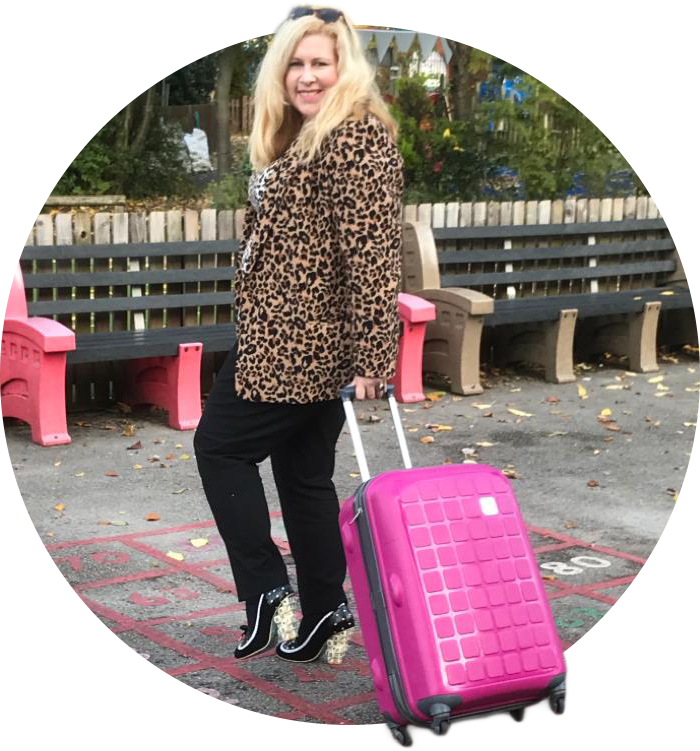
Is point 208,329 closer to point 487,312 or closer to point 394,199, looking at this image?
point 487,312

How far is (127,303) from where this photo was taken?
8.17 meters

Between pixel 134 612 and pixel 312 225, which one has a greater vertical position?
pixel 312 225

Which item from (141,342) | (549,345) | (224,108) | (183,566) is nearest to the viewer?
(183,566)

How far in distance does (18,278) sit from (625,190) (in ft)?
23.4

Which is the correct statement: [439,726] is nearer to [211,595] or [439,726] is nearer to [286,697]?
[286,697]

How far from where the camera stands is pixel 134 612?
15.0ft

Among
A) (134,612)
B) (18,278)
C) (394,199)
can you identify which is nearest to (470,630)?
(394,199)

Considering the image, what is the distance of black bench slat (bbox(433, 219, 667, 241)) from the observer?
992cm

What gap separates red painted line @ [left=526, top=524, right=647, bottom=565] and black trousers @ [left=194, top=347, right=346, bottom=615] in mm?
1701

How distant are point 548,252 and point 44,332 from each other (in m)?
4.84

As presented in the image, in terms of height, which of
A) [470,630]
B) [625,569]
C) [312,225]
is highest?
[312,225]

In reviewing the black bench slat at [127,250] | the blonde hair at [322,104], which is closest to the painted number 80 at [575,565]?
the blonde hair at [322,104]

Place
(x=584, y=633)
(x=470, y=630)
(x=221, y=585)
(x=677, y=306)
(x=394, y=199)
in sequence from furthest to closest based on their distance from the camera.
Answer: (x=677, y=306), (x=221, y=585), (x=584, y=633), (x=394, y=199), (x=470, y=630)

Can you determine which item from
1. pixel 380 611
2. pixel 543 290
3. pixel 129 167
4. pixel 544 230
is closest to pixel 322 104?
pixel 380 611
